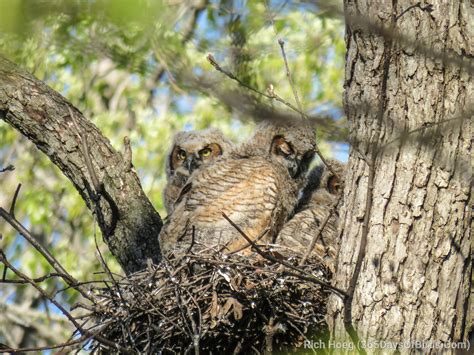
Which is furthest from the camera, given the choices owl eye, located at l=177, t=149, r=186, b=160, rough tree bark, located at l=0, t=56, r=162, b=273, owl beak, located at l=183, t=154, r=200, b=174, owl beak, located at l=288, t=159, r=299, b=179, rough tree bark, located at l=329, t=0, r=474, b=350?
owl eye, located at l=177, t=149, r=186, b=160

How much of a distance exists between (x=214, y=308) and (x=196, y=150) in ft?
7.73

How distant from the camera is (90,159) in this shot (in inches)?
153

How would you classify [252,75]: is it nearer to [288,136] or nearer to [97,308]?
[288,136]

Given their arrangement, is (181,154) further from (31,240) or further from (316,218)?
(31,240)

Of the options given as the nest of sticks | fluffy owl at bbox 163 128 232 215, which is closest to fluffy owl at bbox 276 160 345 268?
the nest of sticks

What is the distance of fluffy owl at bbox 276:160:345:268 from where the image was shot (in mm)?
→ 3957

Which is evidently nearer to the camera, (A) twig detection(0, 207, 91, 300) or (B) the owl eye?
(A) twig detection(0, 207, 91, 300)

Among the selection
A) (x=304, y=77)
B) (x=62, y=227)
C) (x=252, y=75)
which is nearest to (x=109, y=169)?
(x=252, y=75)

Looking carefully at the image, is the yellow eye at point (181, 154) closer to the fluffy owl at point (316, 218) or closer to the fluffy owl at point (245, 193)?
the fluffy owl at point (245, 193)

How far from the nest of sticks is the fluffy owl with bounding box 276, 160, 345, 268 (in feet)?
1.55

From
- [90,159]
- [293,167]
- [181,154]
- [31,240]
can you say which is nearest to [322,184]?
[293,167]

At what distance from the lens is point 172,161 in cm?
570

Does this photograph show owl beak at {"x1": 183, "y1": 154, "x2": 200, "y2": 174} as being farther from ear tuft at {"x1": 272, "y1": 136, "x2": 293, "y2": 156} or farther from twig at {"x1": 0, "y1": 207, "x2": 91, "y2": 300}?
twig at {"x1": 0, "y1": 207, "x2": 91, "y2": 300}

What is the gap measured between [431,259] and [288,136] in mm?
2219
